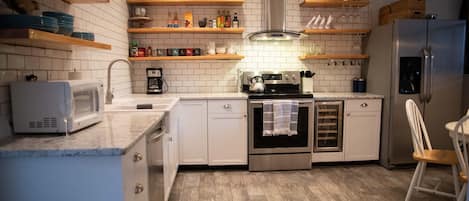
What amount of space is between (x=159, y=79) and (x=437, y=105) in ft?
10.9

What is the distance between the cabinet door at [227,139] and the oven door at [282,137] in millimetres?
94

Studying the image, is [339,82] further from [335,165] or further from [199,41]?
[199,41]

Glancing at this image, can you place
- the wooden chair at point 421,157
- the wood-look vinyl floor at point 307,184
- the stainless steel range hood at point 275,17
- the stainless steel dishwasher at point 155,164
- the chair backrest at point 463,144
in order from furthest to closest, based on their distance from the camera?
the stainless steel range hood at point 275,17
the wood-look vinyl floor at point 307,184
the wooden chair at point 421,157
the chair backrest at point 463,144
the stainless steel dishwasher at point 155,164

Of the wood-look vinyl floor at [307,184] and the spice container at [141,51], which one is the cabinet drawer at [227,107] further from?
the spice container at [141,51]

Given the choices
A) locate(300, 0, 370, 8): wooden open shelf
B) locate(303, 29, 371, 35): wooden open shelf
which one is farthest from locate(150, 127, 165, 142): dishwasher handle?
locate(300, 0, 370, 8): wooden open shelf

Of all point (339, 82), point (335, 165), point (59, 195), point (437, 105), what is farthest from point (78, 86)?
point (437, 105)

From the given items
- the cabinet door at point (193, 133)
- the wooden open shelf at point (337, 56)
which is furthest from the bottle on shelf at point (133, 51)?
the wooden open shelf at point (337, 56)

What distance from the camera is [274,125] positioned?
348 centimetres

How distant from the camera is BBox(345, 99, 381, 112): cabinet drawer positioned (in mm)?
3678

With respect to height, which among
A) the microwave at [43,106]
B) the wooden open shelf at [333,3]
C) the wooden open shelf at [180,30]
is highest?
the wooden open shelf at [333,3]

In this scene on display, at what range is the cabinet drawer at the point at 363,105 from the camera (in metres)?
3.68

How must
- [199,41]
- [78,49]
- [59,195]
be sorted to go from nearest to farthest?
[59,195] < [78,49] < [199,41]

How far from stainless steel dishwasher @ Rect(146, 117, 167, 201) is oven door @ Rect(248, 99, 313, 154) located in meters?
1.38

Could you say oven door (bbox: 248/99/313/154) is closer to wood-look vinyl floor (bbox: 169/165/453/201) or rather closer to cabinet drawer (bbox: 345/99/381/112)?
wood-look vinyl floor (bbox: 169/165/453/201)
